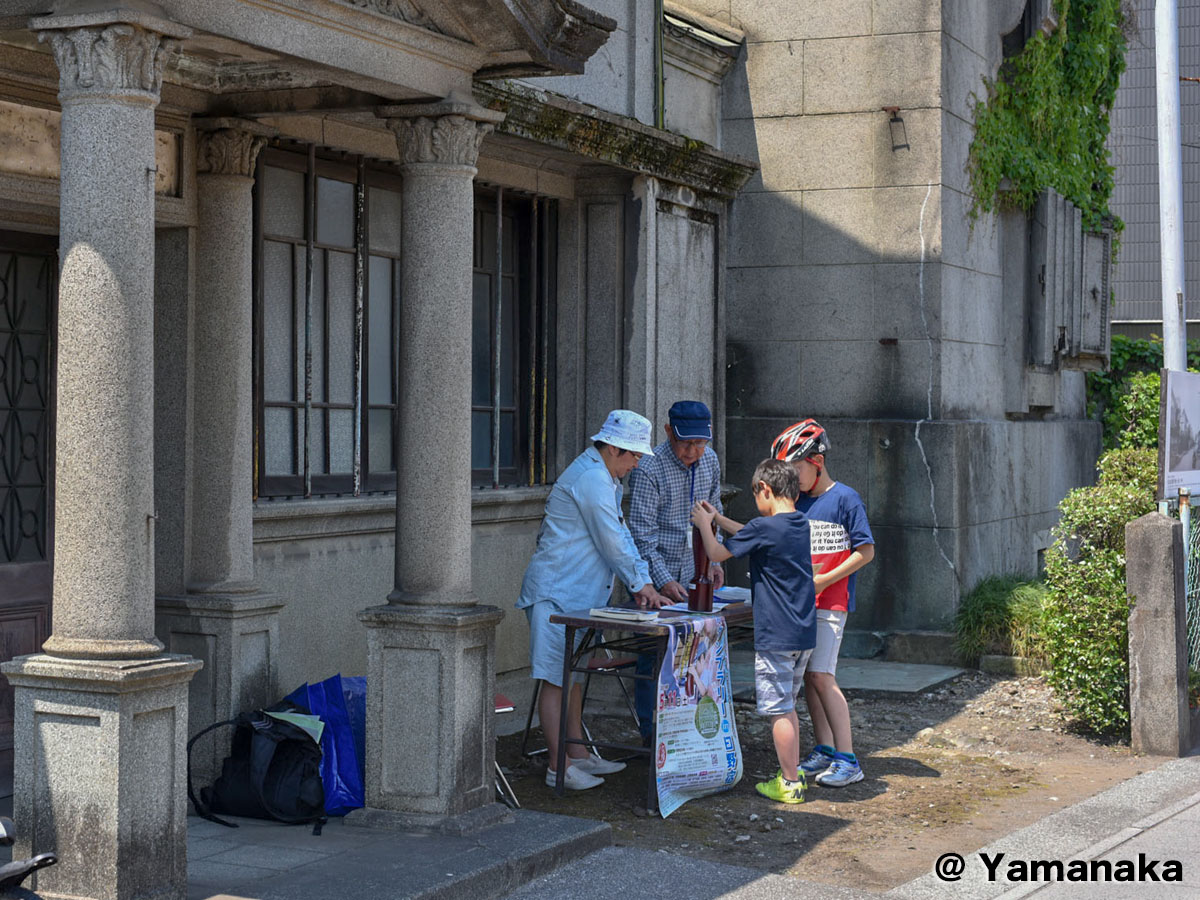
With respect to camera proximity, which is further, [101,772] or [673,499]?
[673,499]

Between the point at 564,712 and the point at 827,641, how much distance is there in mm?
1388

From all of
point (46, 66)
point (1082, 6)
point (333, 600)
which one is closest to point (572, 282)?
point (333, 600)

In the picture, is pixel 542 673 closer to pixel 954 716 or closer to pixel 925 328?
pixel 954 716

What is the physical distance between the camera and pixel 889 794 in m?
8.11

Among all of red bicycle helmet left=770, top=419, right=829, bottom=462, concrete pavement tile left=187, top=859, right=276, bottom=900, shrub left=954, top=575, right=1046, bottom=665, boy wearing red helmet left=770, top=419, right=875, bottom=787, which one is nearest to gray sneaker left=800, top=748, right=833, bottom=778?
boy wearing red helmet left=770, top=419, right=875, bottom=787

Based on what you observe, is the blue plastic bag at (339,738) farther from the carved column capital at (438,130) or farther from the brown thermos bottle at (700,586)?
the carved column capital at (438,130)

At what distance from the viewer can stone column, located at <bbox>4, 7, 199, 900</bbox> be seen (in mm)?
5234

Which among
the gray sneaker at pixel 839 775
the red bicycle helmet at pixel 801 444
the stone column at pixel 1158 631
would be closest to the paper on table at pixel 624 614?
the red bicycle helmet at pixel 801 444

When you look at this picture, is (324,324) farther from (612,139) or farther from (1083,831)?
(1083,831)

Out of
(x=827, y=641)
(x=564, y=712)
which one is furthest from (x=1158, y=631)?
(x=564, y=712)

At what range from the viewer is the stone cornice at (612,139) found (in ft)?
29.1

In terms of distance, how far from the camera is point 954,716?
401 inches

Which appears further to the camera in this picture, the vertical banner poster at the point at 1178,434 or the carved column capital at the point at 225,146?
the vertical banner poster at the point at 1178,434

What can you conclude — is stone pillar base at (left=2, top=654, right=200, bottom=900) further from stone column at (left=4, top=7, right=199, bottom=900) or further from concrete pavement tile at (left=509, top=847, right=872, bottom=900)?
concrete pavement tile at (left=509, top=847, right=872, bottom=900)
